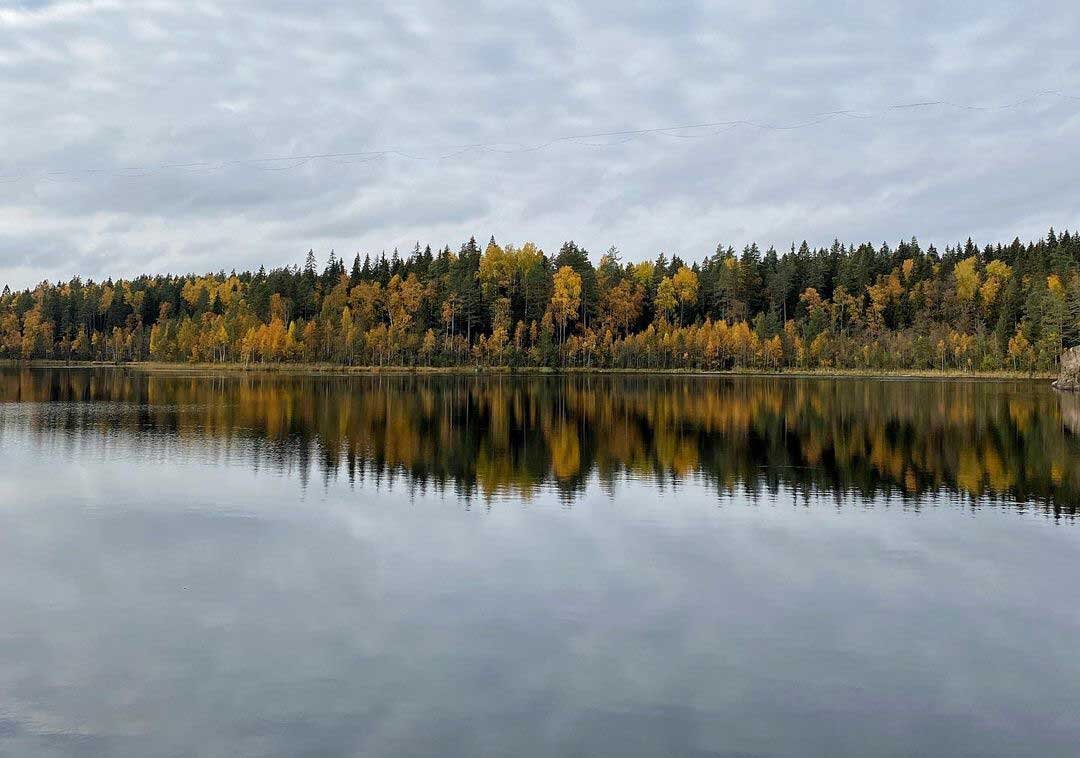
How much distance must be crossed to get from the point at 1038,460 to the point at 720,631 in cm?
2726

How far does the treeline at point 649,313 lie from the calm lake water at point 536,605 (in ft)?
397

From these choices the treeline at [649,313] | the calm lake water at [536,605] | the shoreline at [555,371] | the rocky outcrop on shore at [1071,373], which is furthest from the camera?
the treeline at [649,313]

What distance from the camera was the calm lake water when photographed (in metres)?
11.3

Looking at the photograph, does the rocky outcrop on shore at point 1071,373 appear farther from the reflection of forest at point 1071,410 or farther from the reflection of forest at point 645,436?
the reflection of forest at point 645,436

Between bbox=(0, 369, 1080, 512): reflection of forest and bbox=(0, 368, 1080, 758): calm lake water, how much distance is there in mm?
467

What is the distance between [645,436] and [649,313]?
14526cm

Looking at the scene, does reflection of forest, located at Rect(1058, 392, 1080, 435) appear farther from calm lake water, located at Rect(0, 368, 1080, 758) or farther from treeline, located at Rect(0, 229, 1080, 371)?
treeline, located at Rect(0, 229, 1080, 371)

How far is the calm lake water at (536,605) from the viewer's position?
11281 millimetres

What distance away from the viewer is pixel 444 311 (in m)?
163

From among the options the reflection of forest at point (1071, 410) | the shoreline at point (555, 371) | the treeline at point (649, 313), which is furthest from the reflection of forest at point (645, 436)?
the treeline at point (649, 313)

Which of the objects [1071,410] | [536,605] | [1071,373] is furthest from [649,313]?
[536,605]

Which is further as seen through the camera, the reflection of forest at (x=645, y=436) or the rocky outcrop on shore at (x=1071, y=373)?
the rocky outcrop on shore at (x=1071, y=373)

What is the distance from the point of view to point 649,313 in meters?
188

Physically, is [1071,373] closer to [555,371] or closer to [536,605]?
[555,371]
